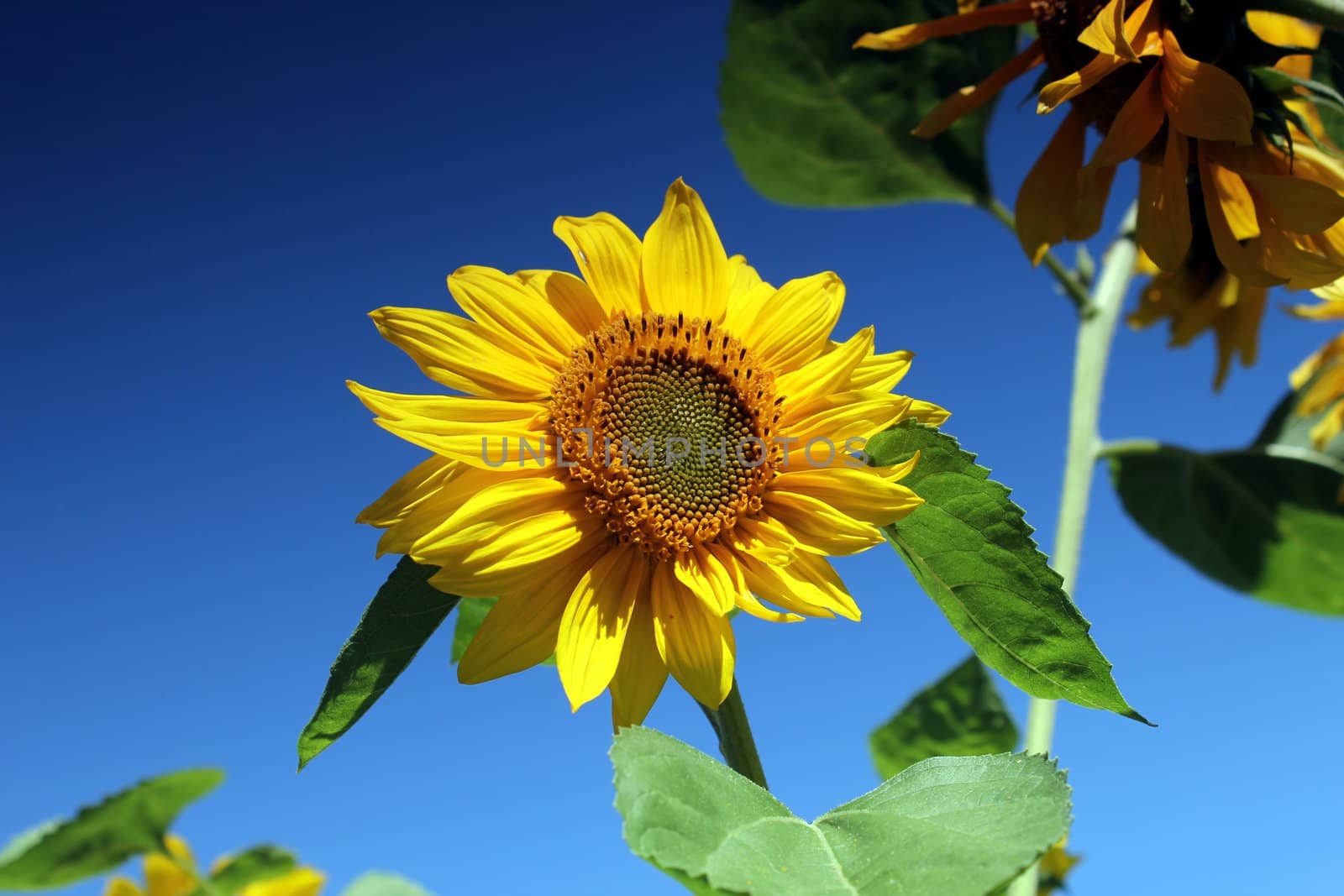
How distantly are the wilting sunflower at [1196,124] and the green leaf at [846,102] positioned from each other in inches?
16.1

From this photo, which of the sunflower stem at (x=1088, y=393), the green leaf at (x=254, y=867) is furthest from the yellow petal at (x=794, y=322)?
the green leaf at (x=254, y=867)

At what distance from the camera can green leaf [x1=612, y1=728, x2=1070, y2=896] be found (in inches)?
31.4

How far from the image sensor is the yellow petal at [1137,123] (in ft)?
4.15

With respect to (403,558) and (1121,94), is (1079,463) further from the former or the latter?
(403,558)

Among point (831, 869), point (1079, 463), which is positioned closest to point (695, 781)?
point (831, 869)

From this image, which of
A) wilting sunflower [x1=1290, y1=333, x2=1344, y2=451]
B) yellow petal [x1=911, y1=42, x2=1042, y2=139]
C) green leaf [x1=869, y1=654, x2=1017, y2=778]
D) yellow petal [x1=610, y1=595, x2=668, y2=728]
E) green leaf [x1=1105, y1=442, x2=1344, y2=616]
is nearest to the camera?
yellow petal [x1=610, y1=595, x2=668, y2=728]

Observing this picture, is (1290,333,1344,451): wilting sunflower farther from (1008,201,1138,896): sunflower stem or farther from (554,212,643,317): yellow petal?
(554,212,643,317): yellow petal

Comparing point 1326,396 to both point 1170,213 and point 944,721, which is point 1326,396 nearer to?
point 944,721

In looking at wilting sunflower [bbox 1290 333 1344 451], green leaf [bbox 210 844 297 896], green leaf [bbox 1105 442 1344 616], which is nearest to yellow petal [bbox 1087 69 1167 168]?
green leaf [bbox 1105 442 1344 616]

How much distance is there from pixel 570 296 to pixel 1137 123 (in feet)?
2.20

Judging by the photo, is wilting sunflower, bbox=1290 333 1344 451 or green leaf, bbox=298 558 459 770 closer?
green leaf, bbox=298 558 459 770

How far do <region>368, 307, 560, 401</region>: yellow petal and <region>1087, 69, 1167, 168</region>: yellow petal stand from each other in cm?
67

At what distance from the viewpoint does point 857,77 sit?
1.96 meters

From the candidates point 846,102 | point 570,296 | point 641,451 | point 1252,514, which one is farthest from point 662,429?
point 1252,514
